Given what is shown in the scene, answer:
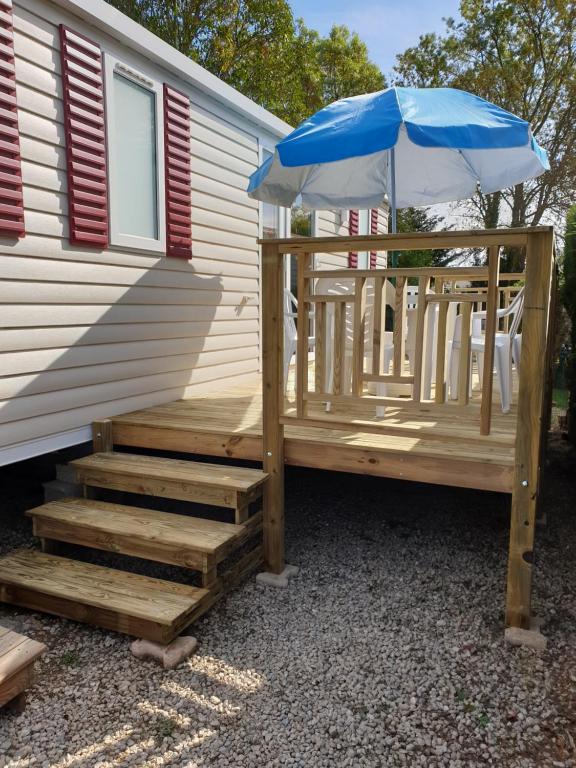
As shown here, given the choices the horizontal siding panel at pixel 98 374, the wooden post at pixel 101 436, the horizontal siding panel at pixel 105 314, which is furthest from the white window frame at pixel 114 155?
the wooden post at pixel 101 436

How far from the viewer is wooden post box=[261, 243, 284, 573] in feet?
9.75

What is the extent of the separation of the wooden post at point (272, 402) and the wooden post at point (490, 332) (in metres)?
1.02

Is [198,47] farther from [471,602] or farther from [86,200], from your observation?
[471,602]

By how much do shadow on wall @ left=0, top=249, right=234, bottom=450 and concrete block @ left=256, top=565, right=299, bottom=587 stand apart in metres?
1.44

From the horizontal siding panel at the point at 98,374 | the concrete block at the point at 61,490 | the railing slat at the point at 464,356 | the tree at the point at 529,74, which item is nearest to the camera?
the railing slat at the point at 464,356

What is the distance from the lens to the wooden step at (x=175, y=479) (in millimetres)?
2977

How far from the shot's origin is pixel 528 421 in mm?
2520

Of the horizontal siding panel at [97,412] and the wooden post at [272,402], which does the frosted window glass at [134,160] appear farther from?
the wooden post at [272,402]

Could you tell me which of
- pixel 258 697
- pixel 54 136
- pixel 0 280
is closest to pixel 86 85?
pixel 54 136

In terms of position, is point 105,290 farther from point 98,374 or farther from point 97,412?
point 97,412

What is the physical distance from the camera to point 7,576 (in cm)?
273

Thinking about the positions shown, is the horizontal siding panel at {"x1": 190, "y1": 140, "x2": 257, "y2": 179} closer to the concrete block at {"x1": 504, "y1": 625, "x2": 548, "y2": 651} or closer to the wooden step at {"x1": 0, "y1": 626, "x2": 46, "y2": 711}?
the wooden step at {"x1": 0, "y1": 626, "x2": 46, "y2": 711}

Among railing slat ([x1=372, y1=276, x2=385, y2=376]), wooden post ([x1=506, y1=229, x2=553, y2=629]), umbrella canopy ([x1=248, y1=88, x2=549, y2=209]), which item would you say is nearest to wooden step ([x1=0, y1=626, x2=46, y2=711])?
railing slat ([x1=372, y1=276, x2=385, y2=376])

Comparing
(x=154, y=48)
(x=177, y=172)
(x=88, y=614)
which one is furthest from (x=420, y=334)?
(x=154, y=48)
